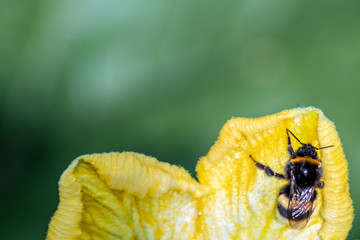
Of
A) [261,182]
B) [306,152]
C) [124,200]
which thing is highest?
[306,152]

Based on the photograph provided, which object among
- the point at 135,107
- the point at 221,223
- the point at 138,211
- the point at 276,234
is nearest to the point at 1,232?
the point at 138,211

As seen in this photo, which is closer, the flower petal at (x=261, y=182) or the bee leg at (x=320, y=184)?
the flower petal at (x=261, y=182)

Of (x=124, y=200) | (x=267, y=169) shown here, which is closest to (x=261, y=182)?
(x=267, y=169)

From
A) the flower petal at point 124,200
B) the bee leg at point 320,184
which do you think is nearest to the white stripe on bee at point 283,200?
the bee leg at point 320,184

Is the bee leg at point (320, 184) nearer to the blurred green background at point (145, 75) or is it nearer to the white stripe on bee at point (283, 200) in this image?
the white stripe on bee at point (283, 200)

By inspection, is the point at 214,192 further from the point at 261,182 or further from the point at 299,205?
the point at 299,205
